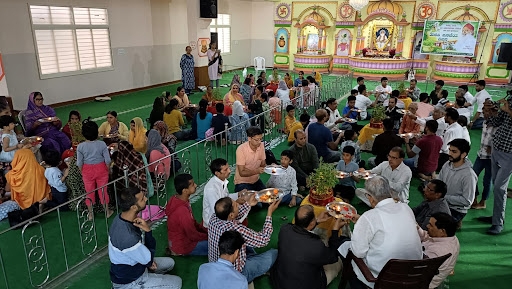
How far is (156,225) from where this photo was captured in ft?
16.1

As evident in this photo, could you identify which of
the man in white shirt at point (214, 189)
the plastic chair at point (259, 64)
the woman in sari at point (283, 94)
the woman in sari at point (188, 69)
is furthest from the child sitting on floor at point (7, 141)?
→ the plastic chair at point (259, 64)

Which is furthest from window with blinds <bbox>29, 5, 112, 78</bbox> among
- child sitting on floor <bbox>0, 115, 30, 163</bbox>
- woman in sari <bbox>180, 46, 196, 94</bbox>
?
child sitting on floor <bbox>0, 115, 30, 163</bbox>

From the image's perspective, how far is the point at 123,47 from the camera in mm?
12875

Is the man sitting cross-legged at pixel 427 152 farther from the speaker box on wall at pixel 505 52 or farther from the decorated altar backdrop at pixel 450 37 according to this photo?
the decorated altar backdrop at pixel 450 37

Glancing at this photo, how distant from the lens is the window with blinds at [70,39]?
1036cm

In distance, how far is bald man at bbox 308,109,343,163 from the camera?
20.1ft

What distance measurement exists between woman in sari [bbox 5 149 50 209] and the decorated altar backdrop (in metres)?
15.9

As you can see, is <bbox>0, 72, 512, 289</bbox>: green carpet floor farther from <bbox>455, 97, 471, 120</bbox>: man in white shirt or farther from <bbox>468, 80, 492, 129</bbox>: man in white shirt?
<bbox>468, 80, 492, 129</bbox>: man in white shirt

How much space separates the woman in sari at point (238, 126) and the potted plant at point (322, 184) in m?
3.54

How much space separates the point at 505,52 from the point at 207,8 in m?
11.8

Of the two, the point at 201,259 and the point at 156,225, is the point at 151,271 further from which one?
the point at 156,225

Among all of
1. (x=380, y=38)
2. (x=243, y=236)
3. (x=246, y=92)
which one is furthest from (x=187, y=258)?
(x=380, y=38)

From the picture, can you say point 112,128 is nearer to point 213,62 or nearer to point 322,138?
point 322,138

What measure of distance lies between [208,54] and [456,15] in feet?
34.7
